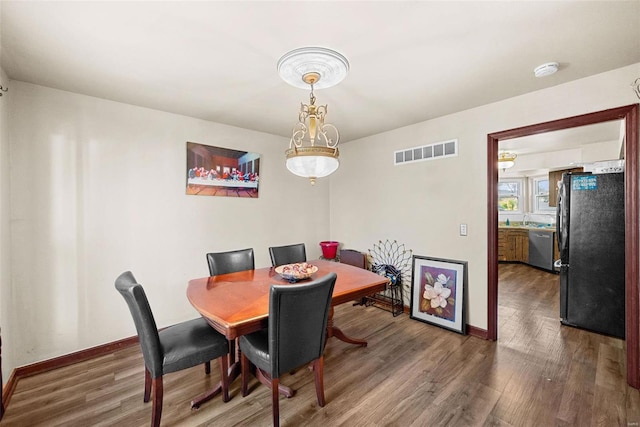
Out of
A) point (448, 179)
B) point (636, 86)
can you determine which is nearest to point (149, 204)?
point (448, 179)

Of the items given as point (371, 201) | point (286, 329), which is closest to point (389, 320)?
point (371, 201)

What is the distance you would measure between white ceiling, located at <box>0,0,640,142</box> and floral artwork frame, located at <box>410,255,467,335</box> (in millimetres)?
1877

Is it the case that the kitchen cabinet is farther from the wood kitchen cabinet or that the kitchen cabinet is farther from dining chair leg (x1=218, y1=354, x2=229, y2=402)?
dining chair leg (x1=218, y1=354, x2=229, y2=402)

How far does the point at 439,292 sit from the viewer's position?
315cm

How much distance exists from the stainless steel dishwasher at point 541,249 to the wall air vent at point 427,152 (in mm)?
3956

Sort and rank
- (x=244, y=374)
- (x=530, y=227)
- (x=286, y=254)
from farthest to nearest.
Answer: (x=530, y=227) < (x=286, y=254) < (x=244, y=374)

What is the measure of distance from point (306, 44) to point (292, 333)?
182cm

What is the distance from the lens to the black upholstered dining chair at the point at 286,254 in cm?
301

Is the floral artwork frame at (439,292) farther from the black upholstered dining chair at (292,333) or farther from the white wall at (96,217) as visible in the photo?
the white wall at (96,217)

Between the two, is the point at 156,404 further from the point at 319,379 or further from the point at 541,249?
the point at 541,249

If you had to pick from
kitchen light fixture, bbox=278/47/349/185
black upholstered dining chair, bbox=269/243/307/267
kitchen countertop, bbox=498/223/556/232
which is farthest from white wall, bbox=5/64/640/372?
kitchen countertop, bbox=498/223/556/232

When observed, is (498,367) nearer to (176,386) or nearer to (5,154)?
(176,386)

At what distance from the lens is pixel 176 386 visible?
2.09 m

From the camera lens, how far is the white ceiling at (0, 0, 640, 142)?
4.71 feet
